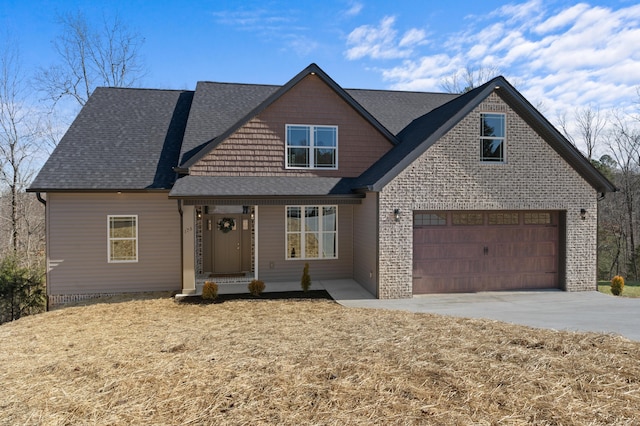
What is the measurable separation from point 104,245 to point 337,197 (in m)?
7.58

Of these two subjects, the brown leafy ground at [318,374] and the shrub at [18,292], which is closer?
the brown leafy ground at [318,374]

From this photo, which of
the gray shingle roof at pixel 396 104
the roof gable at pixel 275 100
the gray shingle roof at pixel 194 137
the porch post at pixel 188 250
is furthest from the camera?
the gray shingle roof at pixel 396 104

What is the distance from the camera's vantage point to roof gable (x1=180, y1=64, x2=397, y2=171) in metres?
12.0

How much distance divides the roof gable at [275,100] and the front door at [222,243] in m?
2.54

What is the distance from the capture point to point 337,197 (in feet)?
38.5

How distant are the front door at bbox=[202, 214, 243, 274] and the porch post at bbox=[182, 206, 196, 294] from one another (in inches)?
86.4

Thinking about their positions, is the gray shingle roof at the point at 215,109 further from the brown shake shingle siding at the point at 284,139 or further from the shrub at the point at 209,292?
the shrub at the point at 209,292

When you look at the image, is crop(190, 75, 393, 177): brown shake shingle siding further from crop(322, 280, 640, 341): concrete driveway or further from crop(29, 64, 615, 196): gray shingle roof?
crop(322, 280, 640, 341): concrete driveway

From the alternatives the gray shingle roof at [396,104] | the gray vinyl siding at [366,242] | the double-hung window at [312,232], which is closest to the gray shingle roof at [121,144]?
the double-hung window at [312,232]

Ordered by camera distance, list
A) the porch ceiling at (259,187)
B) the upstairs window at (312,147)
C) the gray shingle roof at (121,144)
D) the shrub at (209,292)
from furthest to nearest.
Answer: the upstairs window at (312,147) < the gray shingle roof at (121,144) < the porch ceiling at (259,187) < the shrub at (209,292)

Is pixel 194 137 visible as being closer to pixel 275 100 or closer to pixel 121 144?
pixel 121 144

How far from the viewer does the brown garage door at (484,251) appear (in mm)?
11242

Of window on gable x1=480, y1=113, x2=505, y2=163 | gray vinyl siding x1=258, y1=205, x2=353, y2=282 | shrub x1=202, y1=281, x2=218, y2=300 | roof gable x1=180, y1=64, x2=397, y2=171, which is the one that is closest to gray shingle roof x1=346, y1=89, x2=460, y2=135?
roof gable x1=180, y1=64, x2=397, y2=171

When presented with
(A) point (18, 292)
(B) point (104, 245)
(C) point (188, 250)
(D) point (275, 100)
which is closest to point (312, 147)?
(D) point (275, 100)
